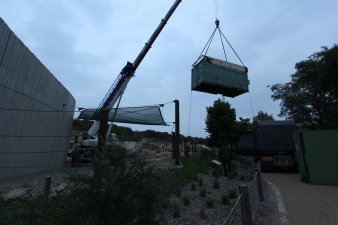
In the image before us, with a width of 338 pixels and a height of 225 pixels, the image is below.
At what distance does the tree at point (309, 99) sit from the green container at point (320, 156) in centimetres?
1283

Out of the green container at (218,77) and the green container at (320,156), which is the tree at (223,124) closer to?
the green container at (218,77)

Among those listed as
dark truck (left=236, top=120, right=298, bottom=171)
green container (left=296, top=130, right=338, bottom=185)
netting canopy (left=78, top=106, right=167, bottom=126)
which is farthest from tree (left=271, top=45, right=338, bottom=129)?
netting canopy (left=78, top=106, right=167, bottom=126)

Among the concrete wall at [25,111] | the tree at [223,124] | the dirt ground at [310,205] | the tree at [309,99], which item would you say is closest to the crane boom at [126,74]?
the concrete wall at [25,111]

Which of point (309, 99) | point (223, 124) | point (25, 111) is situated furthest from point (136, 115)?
point (309, 99)

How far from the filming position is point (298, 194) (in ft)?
25.5

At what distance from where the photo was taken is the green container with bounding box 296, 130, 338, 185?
975 cm

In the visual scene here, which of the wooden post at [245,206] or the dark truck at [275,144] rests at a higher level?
the dark truck at [275,144]

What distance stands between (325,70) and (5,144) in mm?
21786

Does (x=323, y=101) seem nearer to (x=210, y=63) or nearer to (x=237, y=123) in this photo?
(x=237, y=123)

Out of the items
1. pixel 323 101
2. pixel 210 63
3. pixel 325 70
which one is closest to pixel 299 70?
pixel 323 101

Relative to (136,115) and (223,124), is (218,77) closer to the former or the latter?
(223,124)

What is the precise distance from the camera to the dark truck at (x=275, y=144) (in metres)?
13.8

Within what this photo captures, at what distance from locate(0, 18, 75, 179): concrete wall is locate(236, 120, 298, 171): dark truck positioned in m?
11.6

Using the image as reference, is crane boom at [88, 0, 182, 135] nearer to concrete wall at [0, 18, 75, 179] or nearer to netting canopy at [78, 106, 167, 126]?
netting canopy at [78, 106, 167, 126]
